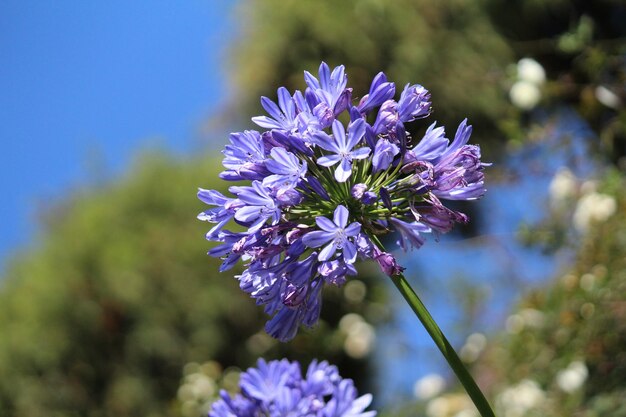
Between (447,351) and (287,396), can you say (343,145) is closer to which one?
(447,351)

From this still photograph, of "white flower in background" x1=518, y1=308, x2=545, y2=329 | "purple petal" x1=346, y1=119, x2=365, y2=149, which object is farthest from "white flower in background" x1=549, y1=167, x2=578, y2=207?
"purple petal" x1=346, y1=119, x2=365, y2=149

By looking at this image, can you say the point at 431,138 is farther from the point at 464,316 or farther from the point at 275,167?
the point at 464,316

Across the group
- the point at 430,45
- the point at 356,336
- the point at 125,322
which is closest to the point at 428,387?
the point at 356,336

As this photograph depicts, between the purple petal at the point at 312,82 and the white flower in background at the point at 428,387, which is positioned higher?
the white flower in background at the point at 428,387

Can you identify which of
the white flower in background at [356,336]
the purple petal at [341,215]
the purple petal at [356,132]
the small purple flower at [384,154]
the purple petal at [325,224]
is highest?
the white flower in background at [356,336]

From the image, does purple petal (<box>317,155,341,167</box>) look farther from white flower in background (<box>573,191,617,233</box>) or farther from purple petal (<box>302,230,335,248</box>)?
white flower in background (<box>573,191,617,233</box>)

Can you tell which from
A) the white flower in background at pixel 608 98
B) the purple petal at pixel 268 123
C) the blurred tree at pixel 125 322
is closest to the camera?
the purple petal at pixel 268 123

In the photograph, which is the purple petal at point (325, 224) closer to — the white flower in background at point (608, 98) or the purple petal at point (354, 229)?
the purple petal at point (354, 229)

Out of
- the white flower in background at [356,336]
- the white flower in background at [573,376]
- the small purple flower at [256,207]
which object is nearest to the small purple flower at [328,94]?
the small purple flower at [256,207]
